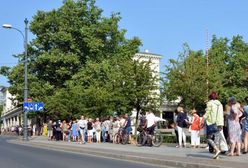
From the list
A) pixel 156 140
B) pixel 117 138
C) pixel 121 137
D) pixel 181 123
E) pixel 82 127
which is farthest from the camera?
pixel 82 127

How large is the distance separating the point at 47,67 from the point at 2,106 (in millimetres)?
95948

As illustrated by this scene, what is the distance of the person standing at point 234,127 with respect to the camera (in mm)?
16531

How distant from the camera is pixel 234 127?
16.8 meters

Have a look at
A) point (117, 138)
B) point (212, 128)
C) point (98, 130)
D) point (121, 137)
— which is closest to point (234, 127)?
point (212, 128)

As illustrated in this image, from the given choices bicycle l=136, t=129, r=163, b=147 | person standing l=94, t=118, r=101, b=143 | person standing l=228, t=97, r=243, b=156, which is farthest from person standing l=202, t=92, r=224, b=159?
person standing l=94, t=118, r=101, b=143

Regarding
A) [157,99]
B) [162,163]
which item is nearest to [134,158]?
[162,163]

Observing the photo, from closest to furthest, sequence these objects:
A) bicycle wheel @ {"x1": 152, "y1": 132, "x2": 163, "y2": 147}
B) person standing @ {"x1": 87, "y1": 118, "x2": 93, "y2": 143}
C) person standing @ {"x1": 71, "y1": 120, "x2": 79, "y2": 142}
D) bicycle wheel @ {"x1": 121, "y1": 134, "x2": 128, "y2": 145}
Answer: bicycle wheel @ {"x1": 152, "y1": 132, "x2": 163, "y2": 147} < bicycle wheel @ {"x1": 121, "y1": 134, "x2": 128, "y2": 145} < person standing @ {"x1": 87, "y1": 118, "x2": 93, "y2": 143} < person standing @ {"x1": 71, "y1": 120, "x2": 79, "y2": 142}

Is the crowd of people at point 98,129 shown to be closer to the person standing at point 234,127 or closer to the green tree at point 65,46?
the person standing at point 234,127

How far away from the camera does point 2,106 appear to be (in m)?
151

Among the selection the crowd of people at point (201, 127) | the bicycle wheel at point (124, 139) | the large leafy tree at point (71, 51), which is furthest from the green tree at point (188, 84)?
the bicycle wheel at point (124, 139)

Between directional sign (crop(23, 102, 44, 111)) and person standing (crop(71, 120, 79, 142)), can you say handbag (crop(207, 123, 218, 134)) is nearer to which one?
person standing (crop(71, 120, 79, 142))

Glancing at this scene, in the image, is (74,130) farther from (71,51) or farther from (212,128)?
(71,51)

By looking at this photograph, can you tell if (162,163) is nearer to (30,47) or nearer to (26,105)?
(26,105)

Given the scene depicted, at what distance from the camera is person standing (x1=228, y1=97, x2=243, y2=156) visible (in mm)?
16531
